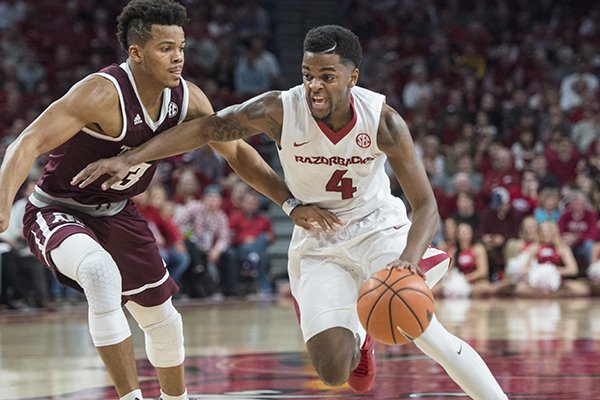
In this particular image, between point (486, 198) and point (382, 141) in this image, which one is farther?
point (486, 198)

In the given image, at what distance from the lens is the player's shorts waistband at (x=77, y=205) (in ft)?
15.9

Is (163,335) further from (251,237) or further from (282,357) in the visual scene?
(251,237)

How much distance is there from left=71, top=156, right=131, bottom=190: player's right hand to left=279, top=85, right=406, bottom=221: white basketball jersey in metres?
0.69

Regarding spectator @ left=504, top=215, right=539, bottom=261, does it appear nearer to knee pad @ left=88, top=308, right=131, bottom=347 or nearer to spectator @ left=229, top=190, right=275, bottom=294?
spectator @ left=229, top=190, right=275, bottom=294

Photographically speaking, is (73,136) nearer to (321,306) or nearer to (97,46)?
(321,306)

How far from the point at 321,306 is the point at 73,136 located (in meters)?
1.30

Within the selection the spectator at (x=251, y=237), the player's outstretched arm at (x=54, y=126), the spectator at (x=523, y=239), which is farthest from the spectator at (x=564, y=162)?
the player's outstretched arm at (x=54, y=126)

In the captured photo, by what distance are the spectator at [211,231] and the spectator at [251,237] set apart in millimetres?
143

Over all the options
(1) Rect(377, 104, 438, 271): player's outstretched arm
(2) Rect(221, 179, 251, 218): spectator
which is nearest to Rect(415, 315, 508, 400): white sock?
(1) Rect(377, 104, 438, 271): player's outstretched arm

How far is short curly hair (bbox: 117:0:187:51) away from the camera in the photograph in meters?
4.69

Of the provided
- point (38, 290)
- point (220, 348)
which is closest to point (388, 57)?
point (38, 290)

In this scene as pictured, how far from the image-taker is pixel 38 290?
11000 mm

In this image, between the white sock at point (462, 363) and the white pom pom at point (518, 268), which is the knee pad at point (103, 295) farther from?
the white pom pom at point (518, 268)

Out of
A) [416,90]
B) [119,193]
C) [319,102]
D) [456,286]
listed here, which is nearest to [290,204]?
[319,102]
